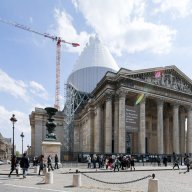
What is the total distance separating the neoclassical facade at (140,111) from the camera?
200 feet

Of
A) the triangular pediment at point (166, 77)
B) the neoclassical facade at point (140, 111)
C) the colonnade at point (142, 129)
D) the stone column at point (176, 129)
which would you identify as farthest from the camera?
the stone column at point (176, 129)

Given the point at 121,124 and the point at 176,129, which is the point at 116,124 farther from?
→ the point at 176,129

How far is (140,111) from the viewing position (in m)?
62.9

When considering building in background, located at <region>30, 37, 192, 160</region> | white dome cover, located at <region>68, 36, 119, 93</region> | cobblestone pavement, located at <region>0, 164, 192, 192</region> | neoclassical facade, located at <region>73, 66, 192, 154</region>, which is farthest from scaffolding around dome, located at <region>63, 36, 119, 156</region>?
cobblestone pavement, located at <region>0, 164, 192, 192</region>

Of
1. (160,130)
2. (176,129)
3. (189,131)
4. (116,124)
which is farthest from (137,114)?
(189,131)

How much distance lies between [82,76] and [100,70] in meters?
5.93

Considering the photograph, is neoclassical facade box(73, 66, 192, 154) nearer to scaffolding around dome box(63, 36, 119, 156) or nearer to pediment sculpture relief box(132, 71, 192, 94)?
pediment sculpture relief box(132, 71, 192, 94)

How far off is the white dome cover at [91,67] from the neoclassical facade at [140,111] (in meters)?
27.0

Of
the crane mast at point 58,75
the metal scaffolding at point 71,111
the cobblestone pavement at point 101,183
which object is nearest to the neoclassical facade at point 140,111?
the metal scaffolding at point 71,111

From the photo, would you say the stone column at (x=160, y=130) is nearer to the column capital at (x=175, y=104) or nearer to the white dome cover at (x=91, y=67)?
the column capital at (x=175, y=104)

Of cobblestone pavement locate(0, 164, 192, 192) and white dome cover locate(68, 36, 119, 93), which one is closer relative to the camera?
cobblestone pavement locate(0, 164, 192, 192)

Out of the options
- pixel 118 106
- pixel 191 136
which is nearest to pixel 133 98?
pixel 118 106

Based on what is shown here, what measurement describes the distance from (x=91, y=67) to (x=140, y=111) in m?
45.9

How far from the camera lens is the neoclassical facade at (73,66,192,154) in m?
61.0
